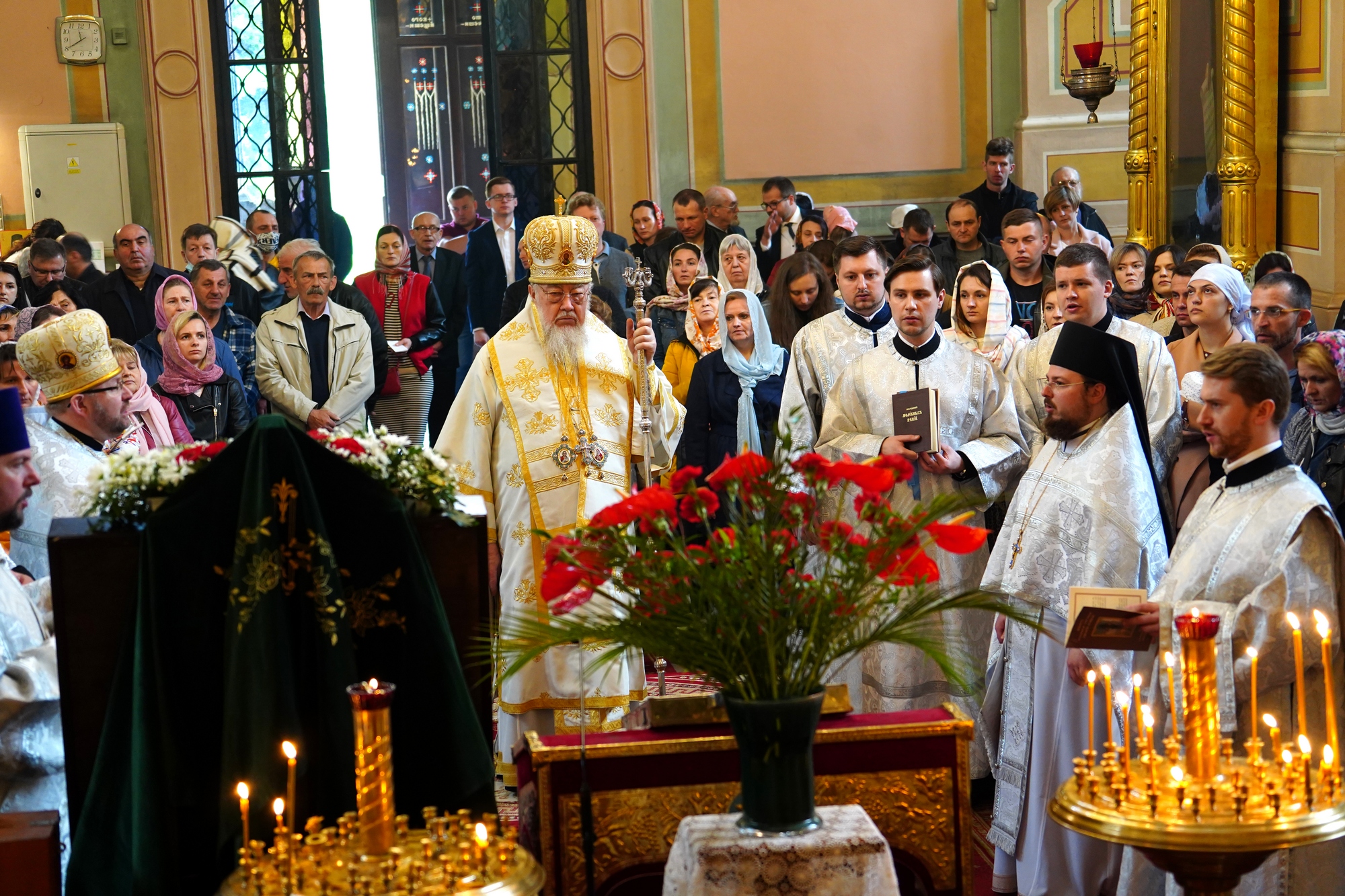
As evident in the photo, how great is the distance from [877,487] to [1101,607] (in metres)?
1.24

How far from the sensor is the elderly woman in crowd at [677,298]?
732 cm

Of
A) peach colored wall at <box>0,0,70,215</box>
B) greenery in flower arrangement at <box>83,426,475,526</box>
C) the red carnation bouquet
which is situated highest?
peach colored wall at <box>0,0,70,215</box>

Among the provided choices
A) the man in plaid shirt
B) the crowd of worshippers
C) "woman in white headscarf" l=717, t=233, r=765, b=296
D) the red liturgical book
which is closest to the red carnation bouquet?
the crowd of worshippers

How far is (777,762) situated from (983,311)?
3.96 m

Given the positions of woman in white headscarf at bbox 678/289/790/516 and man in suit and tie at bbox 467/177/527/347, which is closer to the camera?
woman in white headscarf at bbox 678/289/790/516

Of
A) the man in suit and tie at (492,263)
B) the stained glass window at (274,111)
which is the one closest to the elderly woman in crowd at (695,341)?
the man in suit and tie at (492,263)

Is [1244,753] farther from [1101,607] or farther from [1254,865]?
[1254,865]

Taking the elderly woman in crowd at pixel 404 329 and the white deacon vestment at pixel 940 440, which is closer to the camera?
the white deacon vestment at pixel 940 440

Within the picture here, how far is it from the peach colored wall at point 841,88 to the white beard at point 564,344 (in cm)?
818

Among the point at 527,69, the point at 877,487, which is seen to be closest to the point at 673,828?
the point at 877,487

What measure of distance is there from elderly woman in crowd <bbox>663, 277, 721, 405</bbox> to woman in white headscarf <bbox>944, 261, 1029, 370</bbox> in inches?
44.3

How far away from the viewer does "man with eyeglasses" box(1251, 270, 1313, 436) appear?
5422mm

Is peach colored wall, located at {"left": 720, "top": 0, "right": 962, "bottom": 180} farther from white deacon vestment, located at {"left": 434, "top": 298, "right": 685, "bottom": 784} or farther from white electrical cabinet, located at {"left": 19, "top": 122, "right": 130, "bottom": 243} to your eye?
white deacon vestment, located at {"left": 434, "top": 298, "right": 685, "bottom": 784}

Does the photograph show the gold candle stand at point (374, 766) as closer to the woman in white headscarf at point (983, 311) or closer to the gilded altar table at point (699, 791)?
the gilded altar table at point (699, 791)
